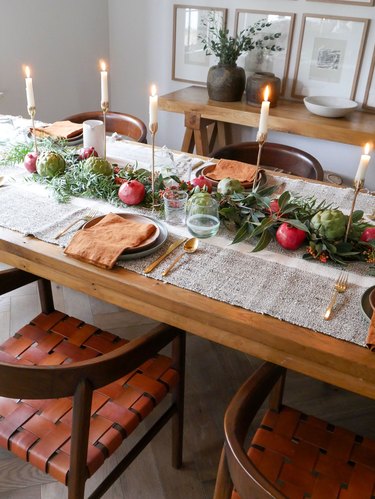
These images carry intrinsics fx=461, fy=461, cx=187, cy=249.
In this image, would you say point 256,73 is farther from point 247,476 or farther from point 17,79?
point 247,476

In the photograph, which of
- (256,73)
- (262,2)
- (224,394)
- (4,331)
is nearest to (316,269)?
(224,394)

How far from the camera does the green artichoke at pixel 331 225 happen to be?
1.15 metres

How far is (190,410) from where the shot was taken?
1608 mm

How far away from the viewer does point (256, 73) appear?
288 cm

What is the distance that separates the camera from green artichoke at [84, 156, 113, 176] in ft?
4.76

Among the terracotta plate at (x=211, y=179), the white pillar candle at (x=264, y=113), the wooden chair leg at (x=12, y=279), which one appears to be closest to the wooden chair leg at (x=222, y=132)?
the terracotta plate at (x=211, y=179)

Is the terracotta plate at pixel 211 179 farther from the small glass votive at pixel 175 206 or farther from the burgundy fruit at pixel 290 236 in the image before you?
the burgundy fruit at pixel 290 236

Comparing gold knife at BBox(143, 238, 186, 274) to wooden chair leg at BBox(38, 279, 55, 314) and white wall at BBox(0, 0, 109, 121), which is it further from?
white wall at BBox(0, 0, 109, 121)

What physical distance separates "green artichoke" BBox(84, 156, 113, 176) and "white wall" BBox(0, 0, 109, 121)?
1.76 metres

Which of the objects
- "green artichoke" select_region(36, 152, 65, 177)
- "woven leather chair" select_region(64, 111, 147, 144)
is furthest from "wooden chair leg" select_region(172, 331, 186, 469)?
"woven leather chair" select_region(64, 111, 147, 144)

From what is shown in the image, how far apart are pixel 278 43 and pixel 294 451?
2.62 m

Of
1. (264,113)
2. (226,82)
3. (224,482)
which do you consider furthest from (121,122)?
(224,482)

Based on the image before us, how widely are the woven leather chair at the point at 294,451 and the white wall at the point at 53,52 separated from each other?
8.54 feet

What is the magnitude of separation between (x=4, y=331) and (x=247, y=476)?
1.49 metres
